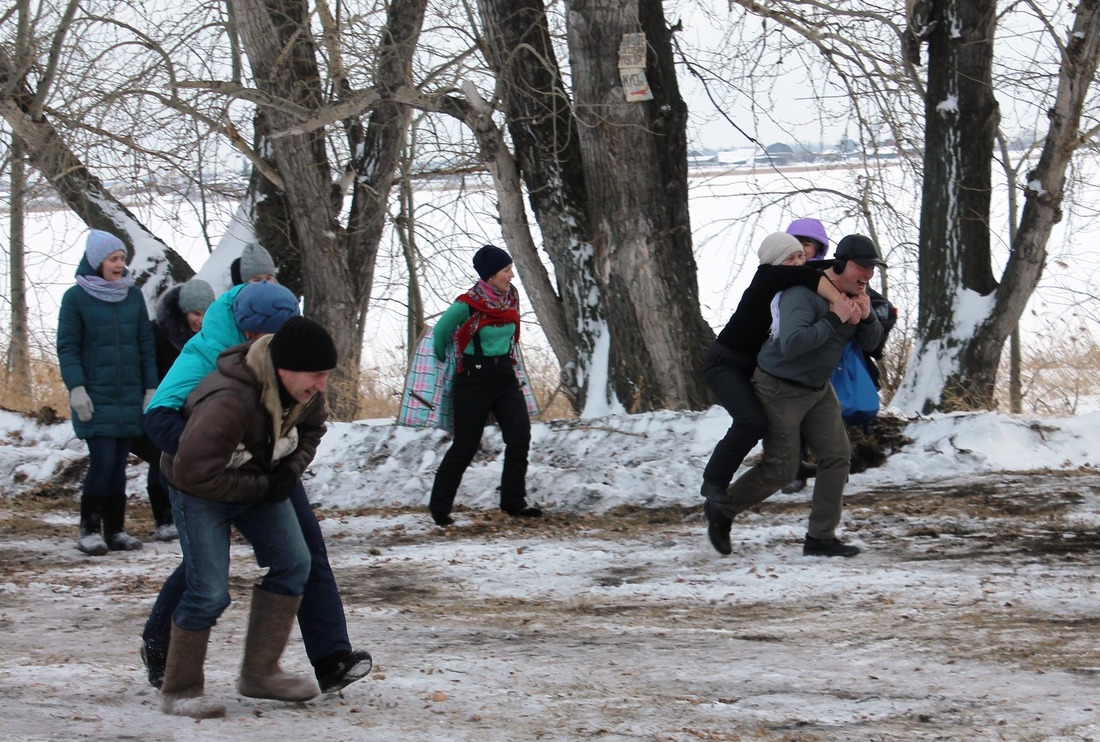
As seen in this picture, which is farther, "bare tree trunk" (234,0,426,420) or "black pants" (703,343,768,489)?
"bare tree trunk" (234,0,426,420)

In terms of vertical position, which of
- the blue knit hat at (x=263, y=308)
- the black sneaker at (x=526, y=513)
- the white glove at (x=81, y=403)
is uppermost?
the blue knit hat at (x=263, y=308)

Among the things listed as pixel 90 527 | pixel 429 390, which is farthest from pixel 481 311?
pixel 90 527

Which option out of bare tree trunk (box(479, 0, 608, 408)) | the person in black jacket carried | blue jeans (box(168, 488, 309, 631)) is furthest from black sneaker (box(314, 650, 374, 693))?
bare tree trunk (box(479, 0, 608, 408))

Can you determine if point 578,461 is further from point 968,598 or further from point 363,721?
point 363,721

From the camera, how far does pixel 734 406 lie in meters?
6.12

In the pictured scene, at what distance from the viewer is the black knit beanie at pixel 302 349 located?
3631mm

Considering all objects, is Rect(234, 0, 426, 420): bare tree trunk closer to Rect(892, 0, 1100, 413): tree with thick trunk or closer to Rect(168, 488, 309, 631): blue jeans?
Rect(892, 0, 1100, 413): tree with thick trunk

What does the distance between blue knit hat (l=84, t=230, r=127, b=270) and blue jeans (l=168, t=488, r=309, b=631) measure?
3.50 m

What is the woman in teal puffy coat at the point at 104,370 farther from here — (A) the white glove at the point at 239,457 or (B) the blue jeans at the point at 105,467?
(A) the white glove at the point at 239,457

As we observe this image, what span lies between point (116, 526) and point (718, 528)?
11.5 ft

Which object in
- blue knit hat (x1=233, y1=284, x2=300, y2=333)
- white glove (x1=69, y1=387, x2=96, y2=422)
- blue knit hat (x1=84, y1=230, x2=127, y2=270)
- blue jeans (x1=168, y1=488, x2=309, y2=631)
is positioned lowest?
blue jeans (x1=168, y1=488, x2=309, y2=631)

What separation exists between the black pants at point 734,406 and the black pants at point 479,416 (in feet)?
5.91

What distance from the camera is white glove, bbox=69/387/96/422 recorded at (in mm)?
6910

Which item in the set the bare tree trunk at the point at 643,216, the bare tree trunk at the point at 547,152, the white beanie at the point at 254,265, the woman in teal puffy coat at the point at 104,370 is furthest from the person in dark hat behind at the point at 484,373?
the bare tree trunk at the point at 547,152
